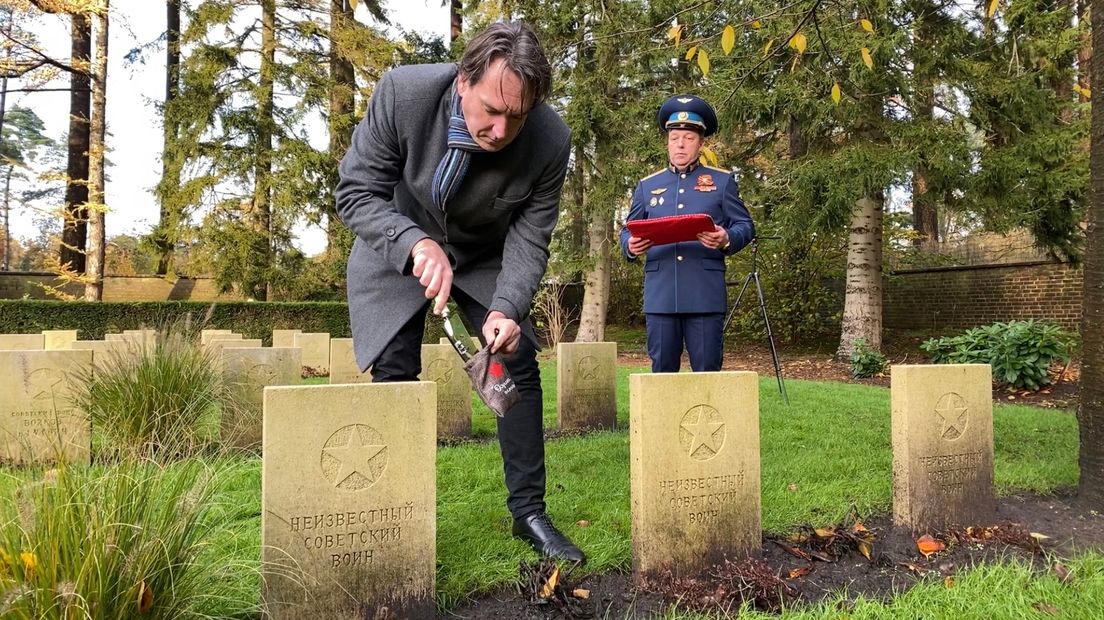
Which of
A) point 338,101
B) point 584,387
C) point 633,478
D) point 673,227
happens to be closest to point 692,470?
point 633,478

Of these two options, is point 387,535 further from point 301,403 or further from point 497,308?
point 497,308

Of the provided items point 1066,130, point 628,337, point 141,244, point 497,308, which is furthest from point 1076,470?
point 141,244

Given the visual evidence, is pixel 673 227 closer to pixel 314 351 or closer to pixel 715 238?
pixel 715 238

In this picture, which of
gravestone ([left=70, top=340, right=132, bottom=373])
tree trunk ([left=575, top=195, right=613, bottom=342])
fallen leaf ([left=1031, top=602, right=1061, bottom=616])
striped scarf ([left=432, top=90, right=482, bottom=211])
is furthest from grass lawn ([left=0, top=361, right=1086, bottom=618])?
tree trunk ([left=575, top=195, right=613, bottom=342])

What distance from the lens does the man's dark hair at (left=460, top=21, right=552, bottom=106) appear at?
199 cm

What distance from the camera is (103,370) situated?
14.2ft

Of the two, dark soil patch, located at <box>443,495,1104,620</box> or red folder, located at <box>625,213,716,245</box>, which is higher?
red folder, located at <box>625,213,716,245</box>

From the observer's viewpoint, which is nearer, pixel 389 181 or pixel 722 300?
pixel 389 181

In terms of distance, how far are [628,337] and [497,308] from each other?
52.4ft

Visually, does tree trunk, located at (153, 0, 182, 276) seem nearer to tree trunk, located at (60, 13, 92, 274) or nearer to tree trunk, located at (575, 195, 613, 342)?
tree trunk, located at (60, 13, 92, 274)

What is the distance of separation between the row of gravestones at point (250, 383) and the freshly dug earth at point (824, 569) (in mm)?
1687

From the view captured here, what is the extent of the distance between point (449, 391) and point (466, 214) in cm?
311

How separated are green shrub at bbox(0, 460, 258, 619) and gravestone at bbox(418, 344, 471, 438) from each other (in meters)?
3.34

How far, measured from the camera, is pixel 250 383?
→ 4910mm
